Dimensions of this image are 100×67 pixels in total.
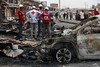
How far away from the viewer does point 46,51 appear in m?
10.9

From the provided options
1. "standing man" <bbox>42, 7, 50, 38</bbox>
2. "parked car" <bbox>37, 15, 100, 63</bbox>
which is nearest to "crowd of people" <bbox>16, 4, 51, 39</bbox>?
"standing man" <bbox>42, 7, 50, 38</bbox>

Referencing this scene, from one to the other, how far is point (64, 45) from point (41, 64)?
1.03m

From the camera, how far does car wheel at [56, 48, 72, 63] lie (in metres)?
10.8

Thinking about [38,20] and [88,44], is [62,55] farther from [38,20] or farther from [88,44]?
[38,20]

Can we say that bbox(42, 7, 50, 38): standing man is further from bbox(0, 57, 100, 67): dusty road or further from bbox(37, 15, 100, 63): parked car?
bbox(37, 15, 100, 63): parked car

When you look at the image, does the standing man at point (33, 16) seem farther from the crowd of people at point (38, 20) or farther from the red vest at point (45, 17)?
the red vest at point (45, 17)

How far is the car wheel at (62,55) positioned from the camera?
35.3ft

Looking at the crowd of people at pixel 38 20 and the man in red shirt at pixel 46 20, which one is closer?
the crowd of people at pixel 38 20

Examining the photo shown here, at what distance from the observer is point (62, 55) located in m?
10.7

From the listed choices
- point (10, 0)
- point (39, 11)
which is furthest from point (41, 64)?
point (10, 0)

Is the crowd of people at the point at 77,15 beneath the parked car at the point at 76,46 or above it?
beneath

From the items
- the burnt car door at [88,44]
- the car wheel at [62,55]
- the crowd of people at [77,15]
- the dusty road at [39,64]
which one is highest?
the burnt car door at [88,44]

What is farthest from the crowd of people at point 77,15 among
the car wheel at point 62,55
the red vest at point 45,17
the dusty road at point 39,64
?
the car wheel at point 62,55

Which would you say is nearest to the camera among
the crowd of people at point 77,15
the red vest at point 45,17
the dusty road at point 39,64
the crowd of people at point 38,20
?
the dusty road at point 39,64
